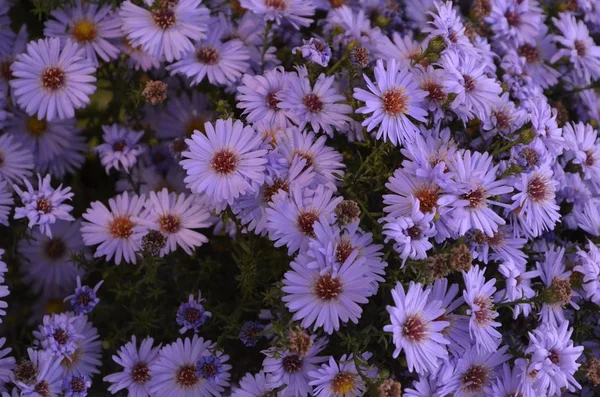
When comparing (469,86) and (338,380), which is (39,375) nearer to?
(338,380)

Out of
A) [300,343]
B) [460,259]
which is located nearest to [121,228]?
[300,343]

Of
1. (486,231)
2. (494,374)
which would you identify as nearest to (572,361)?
(494,374)

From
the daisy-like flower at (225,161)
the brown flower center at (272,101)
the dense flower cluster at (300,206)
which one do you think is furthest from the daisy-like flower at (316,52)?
the daisy-like flower at (225,161)

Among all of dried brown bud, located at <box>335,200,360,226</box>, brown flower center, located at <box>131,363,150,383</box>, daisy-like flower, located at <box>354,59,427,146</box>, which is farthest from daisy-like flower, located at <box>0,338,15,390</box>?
daisy-like flower, located at <box>354,59,427,146</box>

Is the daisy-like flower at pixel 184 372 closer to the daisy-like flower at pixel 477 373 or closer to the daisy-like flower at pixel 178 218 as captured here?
the daisy-like flower at pixel 178 218

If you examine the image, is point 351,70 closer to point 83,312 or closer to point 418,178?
point 418,178

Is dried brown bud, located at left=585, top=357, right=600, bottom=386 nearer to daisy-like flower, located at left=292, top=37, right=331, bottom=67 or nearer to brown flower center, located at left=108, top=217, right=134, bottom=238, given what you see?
daisy-like flower, located at left=292, top=37, right=331, bottom=67
